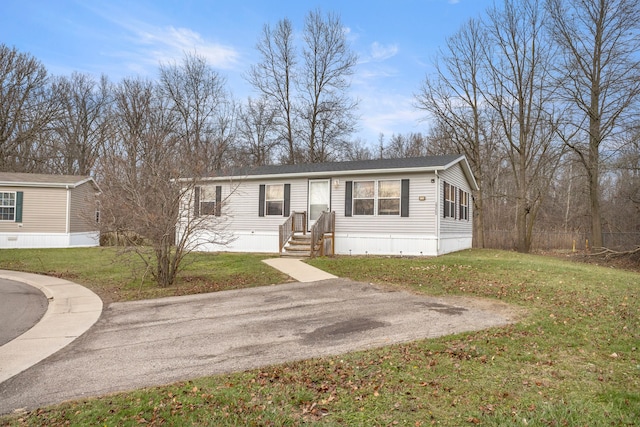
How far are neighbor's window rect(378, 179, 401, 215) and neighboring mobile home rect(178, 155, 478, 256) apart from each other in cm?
3

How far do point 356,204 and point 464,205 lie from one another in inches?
247

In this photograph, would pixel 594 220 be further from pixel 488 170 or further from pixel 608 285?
pixel 608 285

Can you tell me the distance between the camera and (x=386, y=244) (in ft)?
47.1

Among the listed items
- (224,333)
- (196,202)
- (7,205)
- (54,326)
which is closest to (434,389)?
(224,333)

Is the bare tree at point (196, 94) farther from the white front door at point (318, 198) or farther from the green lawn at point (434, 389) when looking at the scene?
the green lawn at point (434, 389)

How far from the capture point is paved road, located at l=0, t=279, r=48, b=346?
20.1ft

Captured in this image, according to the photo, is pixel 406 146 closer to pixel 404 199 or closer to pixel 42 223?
pixel 404 199

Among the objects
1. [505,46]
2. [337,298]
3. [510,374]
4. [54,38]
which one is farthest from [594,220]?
[54,38]

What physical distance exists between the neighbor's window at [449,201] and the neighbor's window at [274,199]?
20.2 ft

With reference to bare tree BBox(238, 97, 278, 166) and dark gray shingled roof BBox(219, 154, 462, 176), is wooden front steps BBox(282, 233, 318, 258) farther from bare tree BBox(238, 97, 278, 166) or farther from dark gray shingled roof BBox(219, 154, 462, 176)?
bare tree BBox(238, 97, 278, 166)

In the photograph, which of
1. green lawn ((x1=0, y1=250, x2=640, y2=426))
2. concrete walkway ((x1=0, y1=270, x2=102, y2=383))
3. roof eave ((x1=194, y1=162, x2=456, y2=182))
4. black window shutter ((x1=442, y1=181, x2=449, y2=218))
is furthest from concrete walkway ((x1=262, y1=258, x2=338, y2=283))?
black window shutter ((x1=442, y1=181, x2=449, y2=218))

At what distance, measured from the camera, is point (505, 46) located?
72.6 feet

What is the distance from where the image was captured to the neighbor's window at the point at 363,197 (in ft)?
48.0

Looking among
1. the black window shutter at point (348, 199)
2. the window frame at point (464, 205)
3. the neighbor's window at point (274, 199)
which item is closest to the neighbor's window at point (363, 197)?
the black window shutter at point (348, 199)
